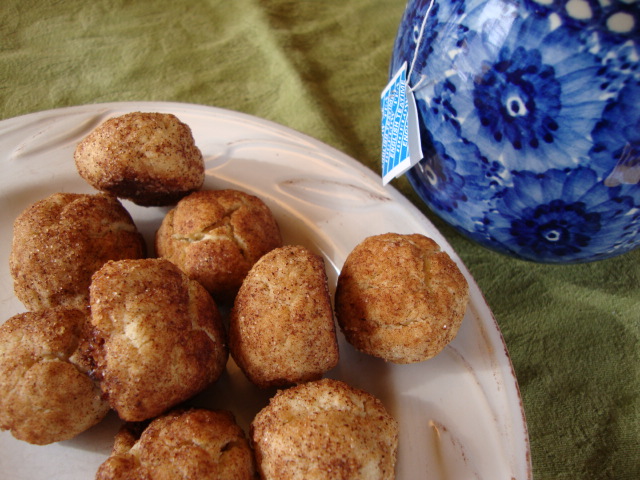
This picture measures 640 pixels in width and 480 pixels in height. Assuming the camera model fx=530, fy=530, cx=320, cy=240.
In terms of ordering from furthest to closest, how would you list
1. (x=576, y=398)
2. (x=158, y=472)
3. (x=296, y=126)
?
(x=296, y=126), (x=576, y=398), (x=158, y=472)

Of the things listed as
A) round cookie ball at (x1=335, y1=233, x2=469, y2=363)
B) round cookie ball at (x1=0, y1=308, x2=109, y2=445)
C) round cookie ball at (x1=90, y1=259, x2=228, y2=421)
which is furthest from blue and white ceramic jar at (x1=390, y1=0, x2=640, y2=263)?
round cookie ball at (x1=0, y1=308, x2=109, y2=445)

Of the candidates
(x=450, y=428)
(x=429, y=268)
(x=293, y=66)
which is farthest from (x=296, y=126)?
(x=450, y=428)

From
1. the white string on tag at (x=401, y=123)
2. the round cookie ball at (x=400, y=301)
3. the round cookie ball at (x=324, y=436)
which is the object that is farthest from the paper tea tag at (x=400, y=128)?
the round cookie ball at (x=324, y=436)

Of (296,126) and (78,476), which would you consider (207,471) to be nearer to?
(78,476)

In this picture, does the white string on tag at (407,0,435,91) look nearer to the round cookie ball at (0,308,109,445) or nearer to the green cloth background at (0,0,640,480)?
the green cloth background at (0,0,640,480)

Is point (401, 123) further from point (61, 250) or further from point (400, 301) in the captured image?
point (61, 250)
